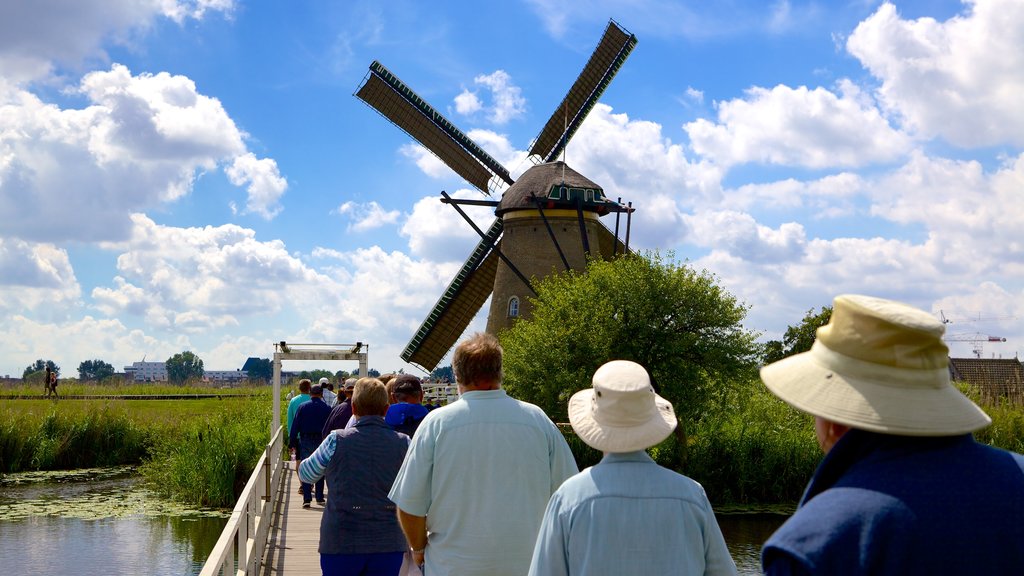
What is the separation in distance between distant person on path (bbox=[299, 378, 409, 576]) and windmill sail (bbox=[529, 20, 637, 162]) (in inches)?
1263

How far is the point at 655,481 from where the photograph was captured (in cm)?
304

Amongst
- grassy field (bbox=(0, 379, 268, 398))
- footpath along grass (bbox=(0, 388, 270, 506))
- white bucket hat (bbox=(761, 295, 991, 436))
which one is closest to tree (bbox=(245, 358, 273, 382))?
grassy field (bbox=(0, 379, 268, 398))

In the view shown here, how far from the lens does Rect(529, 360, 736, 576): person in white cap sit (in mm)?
2957

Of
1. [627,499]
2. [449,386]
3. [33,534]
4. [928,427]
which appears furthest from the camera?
[449,386]

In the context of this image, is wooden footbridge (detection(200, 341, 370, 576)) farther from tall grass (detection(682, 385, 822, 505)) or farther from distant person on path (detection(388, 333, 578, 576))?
tall grass (detection(682, 385, 822, 505))

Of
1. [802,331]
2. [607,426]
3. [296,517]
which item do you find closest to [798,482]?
[296,517]

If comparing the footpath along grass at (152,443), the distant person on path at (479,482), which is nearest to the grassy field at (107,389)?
the footpath along grass at (152,443)

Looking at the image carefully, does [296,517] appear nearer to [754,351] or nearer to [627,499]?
[627,499]

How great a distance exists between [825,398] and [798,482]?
23.1 metres

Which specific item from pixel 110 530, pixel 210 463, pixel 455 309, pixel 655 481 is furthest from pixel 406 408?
pixel 455 309

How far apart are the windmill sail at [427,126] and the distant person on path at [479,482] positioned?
3184cm

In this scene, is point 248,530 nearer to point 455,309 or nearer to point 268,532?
point 268,532

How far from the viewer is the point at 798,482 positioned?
936 inches

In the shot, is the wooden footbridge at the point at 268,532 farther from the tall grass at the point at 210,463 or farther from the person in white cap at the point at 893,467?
the tall grass at the point at 210,463
